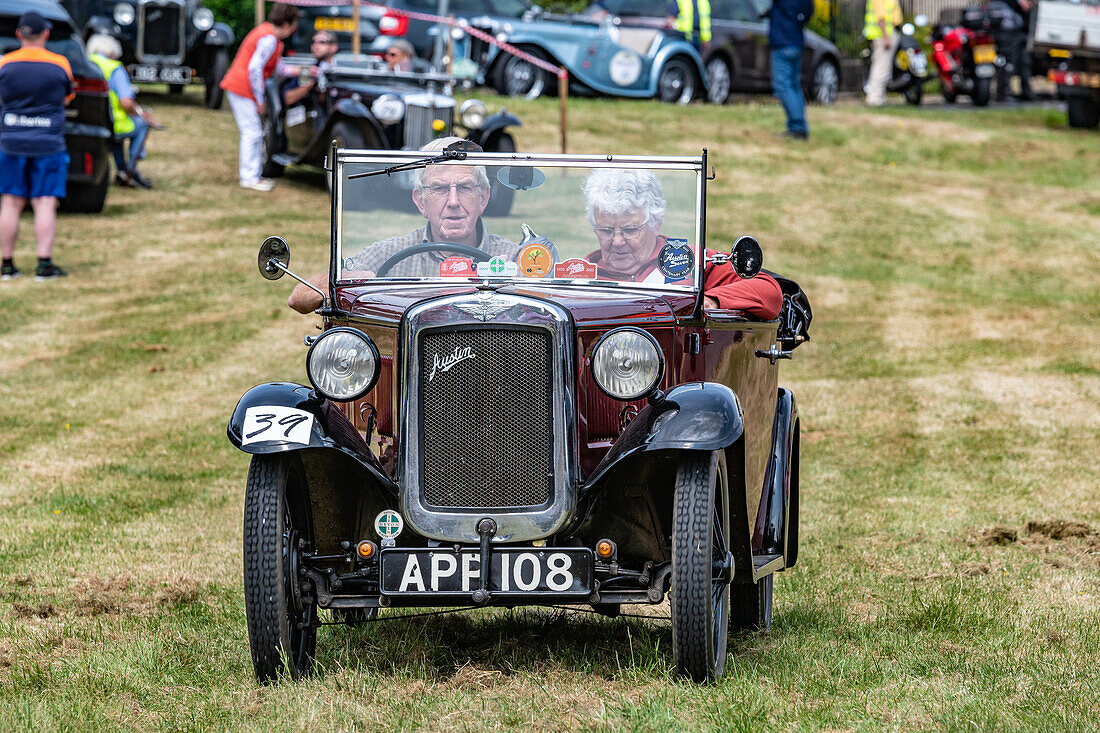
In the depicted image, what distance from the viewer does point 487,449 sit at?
406cm

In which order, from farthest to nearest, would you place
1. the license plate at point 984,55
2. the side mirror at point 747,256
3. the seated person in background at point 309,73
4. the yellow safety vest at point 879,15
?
the license plate at point 984,55 < the yellow safety vest at point 879,15 < the seated person in background at point 309,73 < the side mirror at point 747,256

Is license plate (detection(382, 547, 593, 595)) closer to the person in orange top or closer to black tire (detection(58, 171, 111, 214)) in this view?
black tire (detection(58, 171, 111, 214))

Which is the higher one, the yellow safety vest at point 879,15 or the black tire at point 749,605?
the yellow safety vest at point 879,15

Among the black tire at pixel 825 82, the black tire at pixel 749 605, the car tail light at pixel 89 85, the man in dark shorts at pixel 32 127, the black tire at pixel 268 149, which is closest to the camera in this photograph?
the black tire at pixel 749 605

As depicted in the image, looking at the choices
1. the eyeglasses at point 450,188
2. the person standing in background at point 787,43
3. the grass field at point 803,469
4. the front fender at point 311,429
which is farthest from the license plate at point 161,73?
the front fender at point 311,429

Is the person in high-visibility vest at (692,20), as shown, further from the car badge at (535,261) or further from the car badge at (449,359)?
the car badge at (449,359)

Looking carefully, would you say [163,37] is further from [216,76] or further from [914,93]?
[914,93]

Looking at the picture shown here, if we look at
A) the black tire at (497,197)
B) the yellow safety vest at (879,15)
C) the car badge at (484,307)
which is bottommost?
the car badge at (484,307)

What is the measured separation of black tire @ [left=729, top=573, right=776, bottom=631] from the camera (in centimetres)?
501

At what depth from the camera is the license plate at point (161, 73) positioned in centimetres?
2047

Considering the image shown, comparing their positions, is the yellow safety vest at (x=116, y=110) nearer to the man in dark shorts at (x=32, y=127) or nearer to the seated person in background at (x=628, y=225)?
the man in dark shorts at (x=32, y=127)

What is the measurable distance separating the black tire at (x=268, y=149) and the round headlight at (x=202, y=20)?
17.7 ft

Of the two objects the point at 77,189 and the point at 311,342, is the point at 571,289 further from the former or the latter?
the point at 77,189

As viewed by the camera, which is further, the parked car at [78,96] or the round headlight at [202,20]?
the round headlight at [202,20]
